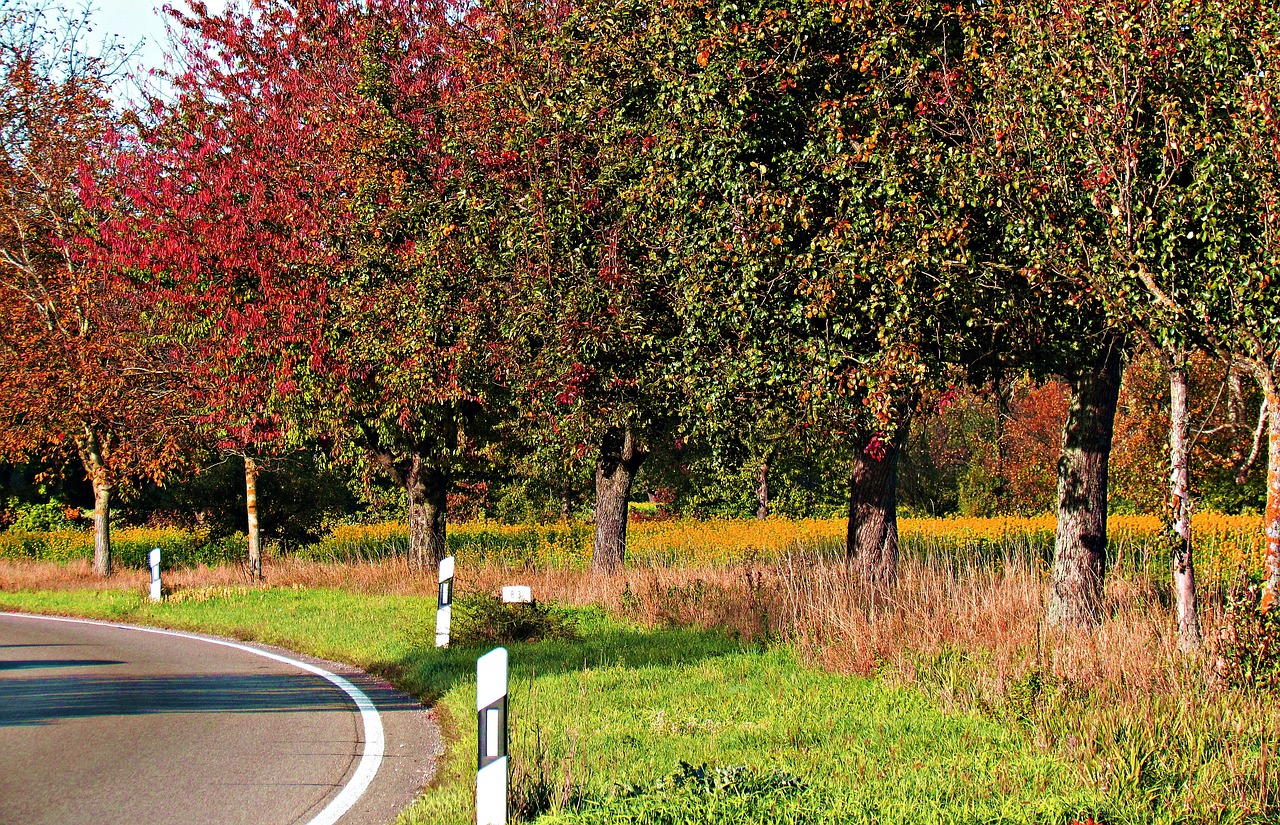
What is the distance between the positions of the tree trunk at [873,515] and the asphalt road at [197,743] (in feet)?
23.1

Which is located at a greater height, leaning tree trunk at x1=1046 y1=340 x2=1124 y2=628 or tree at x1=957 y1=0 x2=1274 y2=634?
tree at x1=957 y1=0 x2=1274 y2=634

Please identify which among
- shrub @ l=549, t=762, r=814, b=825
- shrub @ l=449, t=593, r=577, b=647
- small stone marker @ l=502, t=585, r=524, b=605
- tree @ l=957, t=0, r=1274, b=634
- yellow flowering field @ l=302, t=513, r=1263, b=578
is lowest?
yellow flowering field @ l=302, t=513, r=1263, b=578

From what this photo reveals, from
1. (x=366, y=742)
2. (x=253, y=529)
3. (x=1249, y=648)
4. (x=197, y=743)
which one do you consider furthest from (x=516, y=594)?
(x=253, y=529)

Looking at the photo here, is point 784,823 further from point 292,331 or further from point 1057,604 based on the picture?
point 292,331

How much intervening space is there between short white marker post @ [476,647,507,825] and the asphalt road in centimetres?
121

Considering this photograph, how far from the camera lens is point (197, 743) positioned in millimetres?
8367

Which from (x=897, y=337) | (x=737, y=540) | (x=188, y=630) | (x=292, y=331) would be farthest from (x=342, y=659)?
(x=737, y=540)

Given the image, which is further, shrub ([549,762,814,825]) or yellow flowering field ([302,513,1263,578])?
yellow flowering field ([302,513,1263,578])

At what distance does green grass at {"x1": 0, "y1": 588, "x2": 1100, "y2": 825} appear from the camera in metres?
5.58

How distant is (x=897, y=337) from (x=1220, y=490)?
28.4 metres

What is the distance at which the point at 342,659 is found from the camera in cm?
1309

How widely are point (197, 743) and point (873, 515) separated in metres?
9.71

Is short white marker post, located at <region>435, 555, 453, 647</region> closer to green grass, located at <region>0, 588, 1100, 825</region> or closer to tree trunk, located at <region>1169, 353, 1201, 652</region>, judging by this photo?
green grass, located at <region>0, 588, 1100, 825</region>

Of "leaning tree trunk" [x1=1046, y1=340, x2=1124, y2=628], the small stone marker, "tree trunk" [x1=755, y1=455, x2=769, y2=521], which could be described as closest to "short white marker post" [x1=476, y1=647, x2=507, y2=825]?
the small stone marker
